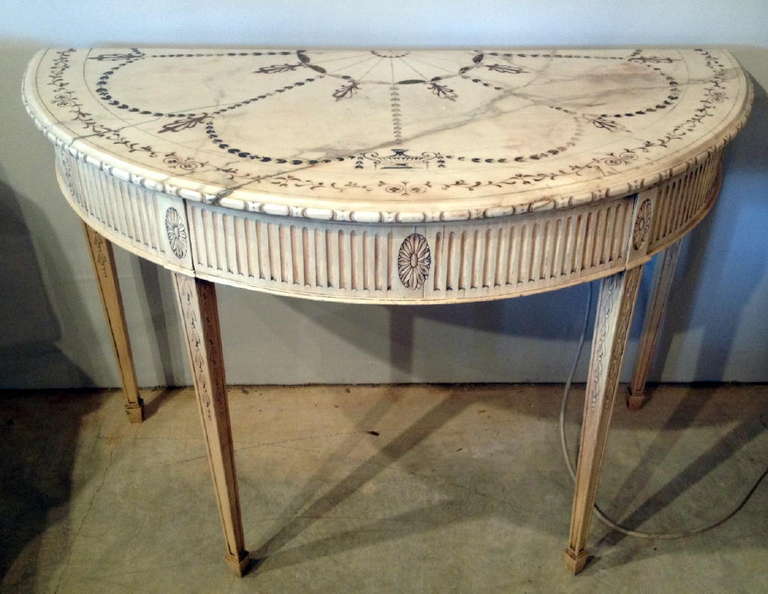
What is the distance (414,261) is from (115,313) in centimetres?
83

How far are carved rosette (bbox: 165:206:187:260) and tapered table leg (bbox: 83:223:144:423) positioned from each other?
1.73ft

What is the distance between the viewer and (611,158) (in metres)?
0.86

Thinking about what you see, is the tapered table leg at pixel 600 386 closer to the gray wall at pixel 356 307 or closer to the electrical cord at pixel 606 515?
the electrical cord at pixel 606 515

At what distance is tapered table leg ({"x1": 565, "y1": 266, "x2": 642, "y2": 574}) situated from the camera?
978 millimetres

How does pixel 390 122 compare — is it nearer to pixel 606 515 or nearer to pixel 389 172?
pixel 389 172

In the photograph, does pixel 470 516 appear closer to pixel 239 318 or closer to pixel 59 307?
pixel 239 318

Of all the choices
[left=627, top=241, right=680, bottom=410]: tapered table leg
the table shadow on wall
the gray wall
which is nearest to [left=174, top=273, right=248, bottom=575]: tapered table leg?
the table shadow on wall

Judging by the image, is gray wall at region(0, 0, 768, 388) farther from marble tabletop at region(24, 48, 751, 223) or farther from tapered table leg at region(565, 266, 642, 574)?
tapered table leg at region(565, 266, 642, 574)

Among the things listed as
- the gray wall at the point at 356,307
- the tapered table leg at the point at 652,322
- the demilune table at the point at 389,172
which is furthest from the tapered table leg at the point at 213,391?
the tapered table leg at the point at 652,322

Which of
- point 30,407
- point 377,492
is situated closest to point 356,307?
point 377,492

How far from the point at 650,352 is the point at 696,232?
0.25 meters

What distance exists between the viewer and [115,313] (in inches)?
57.2

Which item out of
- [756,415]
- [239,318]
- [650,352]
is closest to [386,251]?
[239,318]

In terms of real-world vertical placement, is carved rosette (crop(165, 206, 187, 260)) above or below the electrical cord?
above
